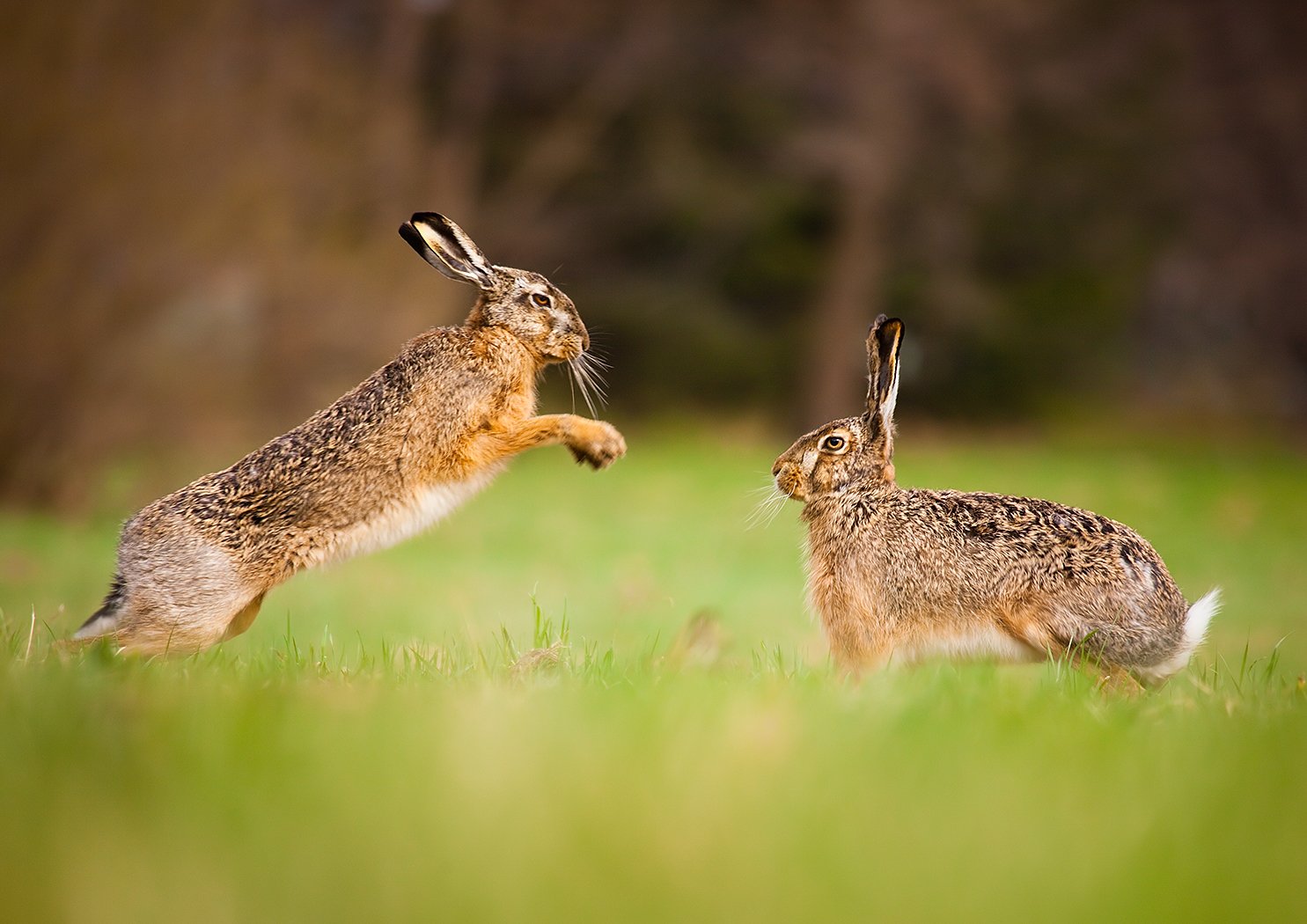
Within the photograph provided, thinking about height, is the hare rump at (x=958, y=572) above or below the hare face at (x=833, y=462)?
below

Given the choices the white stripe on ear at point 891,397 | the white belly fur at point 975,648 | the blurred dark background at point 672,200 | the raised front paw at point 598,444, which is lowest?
the white belly fur at point 975,648

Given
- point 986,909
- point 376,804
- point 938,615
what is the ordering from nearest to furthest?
point 986,909 → point 376,804 → point 938,615

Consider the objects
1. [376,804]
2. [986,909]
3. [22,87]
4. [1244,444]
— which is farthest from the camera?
[1244,444]

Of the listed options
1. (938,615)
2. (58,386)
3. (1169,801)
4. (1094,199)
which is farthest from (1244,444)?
(1169,801)

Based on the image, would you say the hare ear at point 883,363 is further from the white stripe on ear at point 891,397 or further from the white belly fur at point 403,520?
the white belly fur at point 403,520

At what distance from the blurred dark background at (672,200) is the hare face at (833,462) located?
36.3ft

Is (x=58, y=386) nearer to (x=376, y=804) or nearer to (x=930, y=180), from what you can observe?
(x=376, y=804)

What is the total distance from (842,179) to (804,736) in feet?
68.9

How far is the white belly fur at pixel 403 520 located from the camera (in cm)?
546

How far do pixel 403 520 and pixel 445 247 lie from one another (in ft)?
3.95

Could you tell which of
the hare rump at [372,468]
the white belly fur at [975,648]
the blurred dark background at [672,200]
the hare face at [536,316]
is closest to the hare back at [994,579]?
the white belly fur at [975,648]

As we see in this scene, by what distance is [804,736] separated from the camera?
3.22 metres

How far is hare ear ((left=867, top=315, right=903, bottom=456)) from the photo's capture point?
18.0 feet

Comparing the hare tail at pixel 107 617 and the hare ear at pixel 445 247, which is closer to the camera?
the hare tail at pixel 107 617
